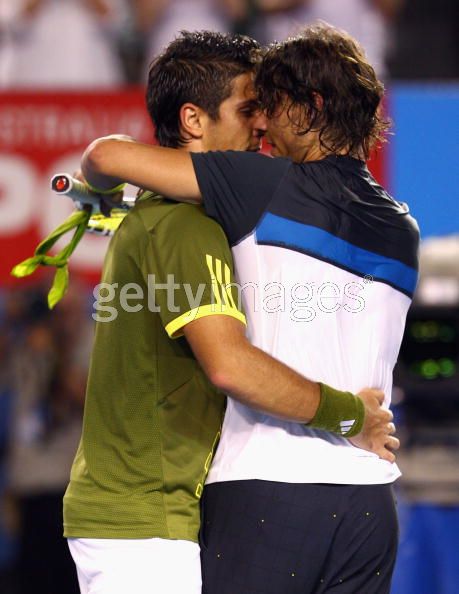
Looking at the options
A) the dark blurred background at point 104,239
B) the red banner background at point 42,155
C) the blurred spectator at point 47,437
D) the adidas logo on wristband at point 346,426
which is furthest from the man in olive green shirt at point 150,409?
the blurred spectator at point 47,437

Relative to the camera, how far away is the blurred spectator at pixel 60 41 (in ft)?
16.6

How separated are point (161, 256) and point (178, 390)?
0.26 metres

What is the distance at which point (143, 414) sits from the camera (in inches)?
79.0

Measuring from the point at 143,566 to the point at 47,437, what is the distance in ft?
10.6

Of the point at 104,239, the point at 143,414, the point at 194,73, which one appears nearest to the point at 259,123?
the point at 194,73

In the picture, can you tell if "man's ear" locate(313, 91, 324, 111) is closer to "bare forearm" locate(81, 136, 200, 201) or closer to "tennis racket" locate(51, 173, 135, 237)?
"bare forearm" locate(81, 136, 200, 201)

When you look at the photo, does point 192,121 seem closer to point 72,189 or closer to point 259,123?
point 259,123

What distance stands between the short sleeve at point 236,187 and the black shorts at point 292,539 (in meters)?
0.47

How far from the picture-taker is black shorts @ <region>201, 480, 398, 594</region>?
1.93 metres

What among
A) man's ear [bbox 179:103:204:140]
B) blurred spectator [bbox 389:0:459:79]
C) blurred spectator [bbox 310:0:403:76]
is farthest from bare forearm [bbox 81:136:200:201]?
blurred spectator [bbox 389:0:459:79]

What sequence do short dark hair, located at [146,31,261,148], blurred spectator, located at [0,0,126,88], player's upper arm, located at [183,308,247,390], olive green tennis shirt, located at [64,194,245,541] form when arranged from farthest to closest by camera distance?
blurred spectator, located at [0,0,126,88] < short dark hair, located at [146,31,261,148] < olive green tennis shirt, located at [64,194,245,541] < player's upper arm, located at [183,308,247,390]

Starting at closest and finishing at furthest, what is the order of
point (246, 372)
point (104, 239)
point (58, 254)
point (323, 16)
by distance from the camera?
point (246, 372) → point (58, 254) → point (104, 239) → point (323, 16)

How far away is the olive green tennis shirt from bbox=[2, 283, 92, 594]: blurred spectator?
3.07 meters

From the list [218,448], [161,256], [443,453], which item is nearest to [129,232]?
[161,256]
